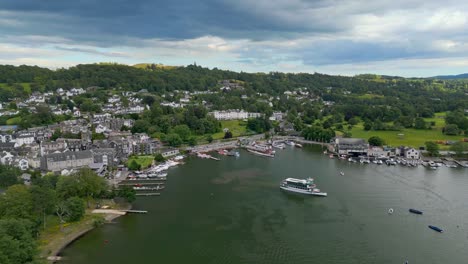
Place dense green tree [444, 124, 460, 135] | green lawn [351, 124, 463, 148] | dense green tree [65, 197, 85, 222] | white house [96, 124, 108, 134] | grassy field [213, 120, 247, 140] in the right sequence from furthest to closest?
grassy field [213, 120, 247, 140] → dense green tree [444, 124, 460, 135] → white house [96, 124, 108, 134] → green lawn [351, 124, 463, 148] → dense green tree [65, 197, 85, 222]

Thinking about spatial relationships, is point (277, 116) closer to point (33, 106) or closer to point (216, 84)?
point (216, 84)

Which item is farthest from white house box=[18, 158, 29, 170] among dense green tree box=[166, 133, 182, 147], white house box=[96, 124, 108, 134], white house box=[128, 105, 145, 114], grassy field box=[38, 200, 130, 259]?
white house box=[128, 105, 145, 114]

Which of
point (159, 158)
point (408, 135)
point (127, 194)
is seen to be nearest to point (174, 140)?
point (159, 158)

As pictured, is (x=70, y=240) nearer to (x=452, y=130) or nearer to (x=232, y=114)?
(x=232, y=114)

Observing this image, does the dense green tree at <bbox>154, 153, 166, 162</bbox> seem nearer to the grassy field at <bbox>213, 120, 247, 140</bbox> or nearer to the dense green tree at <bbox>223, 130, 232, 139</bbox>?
the grassy field at <bbox>213, 120, 247, 140</bbox>

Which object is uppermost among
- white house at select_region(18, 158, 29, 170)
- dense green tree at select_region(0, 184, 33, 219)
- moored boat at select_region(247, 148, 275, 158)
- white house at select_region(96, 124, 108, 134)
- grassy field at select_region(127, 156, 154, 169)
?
white house at select_region(96, 124, 108, 134)

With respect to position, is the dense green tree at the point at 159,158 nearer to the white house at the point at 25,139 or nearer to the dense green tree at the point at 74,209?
the dense green tree at the point at 74,209
